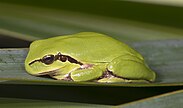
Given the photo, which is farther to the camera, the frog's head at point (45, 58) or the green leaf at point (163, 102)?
the frog's head at point (45, 58)

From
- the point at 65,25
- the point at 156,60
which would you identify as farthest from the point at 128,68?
the point at 65,25

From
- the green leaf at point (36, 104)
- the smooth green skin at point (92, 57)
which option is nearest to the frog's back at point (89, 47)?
the smooth green skin at point (92, 57)

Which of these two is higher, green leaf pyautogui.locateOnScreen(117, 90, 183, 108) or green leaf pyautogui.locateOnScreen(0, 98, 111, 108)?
green leaf pyautogui.locateOnScreen(117, 90, 183, 108)

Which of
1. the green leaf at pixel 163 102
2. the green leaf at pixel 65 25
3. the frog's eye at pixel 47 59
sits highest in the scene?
the green leaf at pixel 65 25

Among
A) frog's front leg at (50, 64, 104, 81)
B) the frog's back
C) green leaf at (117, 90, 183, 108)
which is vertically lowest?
green leaf at (117, 90, 183, 108)

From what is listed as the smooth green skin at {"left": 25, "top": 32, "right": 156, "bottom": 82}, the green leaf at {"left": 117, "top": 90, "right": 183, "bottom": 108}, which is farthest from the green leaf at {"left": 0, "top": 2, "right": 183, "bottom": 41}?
the green leaf at {"left": 117, "top": 90, "right": 183, "bottom": 108}

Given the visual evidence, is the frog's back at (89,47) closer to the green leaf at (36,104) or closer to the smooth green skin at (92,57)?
the smooth green skin at (92,57)

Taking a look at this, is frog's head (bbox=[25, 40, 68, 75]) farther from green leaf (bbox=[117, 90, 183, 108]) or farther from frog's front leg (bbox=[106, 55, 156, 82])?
green leaf (bbox=[117, 90, 183, 108])

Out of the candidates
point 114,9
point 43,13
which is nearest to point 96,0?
point 114,9

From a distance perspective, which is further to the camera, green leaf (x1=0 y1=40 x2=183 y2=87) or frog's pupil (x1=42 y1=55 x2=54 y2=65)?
frog's pupil (x1=42 y1=55 x2=54 y2=65)
